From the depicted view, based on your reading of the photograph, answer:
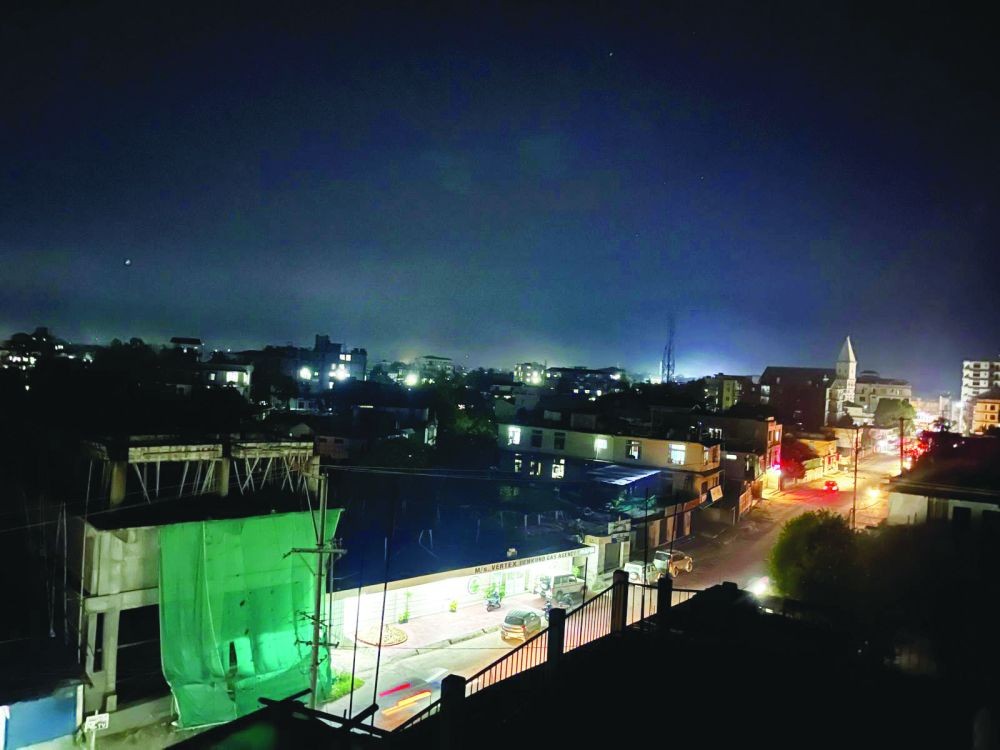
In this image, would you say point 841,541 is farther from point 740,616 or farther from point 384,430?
point 384,430

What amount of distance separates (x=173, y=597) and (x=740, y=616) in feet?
34.1

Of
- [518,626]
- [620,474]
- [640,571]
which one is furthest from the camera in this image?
[620,474]

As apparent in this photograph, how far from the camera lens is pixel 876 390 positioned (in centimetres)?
9069

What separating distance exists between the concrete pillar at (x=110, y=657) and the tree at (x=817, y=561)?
16.8 meters

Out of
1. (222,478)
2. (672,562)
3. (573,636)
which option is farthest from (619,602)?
(672,562)

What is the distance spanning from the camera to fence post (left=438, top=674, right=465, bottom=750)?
5797 millimetres

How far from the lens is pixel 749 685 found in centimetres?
712

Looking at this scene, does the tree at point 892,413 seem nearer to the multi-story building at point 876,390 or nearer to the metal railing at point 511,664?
the multi-story building at point 876,390

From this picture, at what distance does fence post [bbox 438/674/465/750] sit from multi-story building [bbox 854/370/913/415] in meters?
95.9

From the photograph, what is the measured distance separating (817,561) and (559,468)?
19.0 metres

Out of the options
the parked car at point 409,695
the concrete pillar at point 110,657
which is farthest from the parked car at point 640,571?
the concrete pillar at point 110,657

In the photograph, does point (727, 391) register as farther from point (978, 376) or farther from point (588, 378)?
point (978, 376)

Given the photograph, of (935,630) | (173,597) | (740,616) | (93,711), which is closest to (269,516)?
(173,597)

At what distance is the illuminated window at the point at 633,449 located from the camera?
33.7 meters
